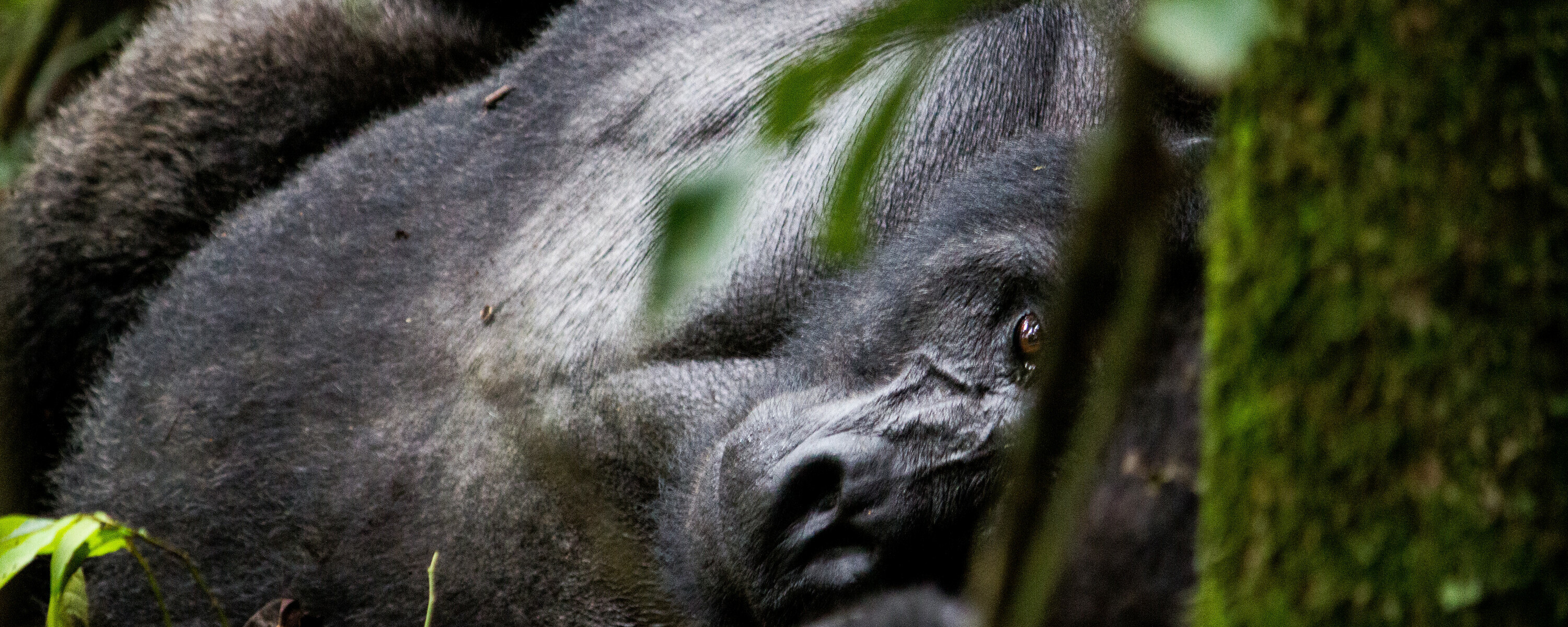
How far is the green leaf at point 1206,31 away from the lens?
1.61ft

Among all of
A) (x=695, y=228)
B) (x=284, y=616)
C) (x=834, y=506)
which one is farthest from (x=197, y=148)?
(x=695, y=228)

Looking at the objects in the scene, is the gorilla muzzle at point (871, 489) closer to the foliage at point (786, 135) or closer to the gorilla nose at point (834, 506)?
the gorilla nose at point (834, 506)

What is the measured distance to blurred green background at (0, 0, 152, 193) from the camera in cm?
307

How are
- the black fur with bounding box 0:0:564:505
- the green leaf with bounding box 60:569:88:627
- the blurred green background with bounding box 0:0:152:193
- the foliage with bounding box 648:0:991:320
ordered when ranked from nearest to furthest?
the foliage with bounding box 648:0:991:320 < the green leaf with bounding box 60:569:88:627 < the black fur with bounding box 0:0:564:505 < the blurred green background with bounding box 0:0:152:193

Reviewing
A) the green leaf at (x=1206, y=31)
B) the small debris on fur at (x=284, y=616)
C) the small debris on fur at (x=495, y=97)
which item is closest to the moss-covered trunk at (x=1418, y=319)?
the green leaf at (x=1206, y=31)

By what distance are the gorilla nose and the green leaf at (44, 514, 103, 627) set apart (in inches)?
24.9

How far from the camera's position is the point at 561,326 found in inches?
63.6

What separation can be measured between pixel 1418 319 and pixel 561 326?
1.19 metres

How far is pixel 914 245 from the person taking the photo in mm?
1397

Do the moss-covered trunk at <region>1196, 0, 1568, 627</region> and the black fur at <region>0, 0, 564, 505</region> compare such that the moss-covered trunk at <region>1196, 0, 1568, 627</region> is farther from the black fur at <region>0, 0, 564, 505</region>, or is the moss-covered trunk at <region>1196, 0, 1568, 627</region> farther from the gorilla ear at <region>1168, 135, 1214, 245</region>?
the black fur at <region>0, 0, 564, 505</region>

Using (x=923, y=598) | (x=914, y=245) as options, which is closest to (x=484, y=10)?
(x=914, y=245)

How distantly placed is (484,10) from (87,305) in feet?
2.58

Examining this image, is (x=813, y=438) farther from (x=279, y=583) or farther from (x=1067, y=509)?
(x=279, y=583)

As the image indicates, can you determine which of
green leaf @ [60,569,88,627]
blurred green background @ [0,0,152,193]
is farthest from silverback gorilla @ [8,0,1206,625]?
blurred green background @ [0,0,152,193]
